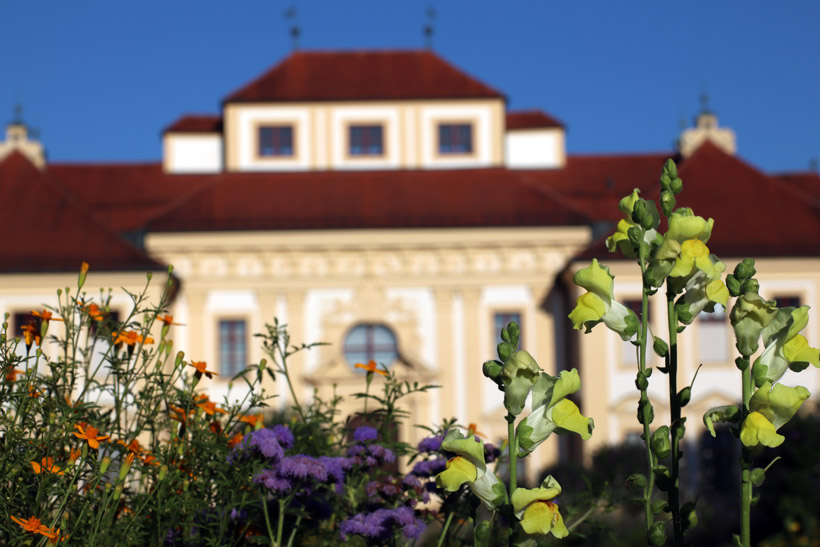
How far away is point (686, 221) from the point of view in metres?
3.62

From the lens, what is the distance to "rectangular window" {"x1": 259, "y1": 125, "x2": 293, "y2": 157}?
34000 mm

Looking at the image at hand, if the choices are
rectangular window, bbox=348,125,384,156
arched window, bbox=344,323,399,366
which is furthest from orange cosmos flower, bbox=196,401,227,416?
rectangular window, bbox=348,125,384,156

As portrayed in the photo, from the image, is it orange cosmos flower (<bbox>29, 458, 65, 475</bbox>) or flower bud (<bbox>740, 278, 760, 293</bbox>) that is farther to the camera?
orange cosmos flower (<bbox>29, 458, 65, 475</bbox>)

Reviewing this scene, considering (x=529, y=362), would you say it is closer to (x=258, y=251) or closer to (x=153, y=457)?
(x=153, y=457)

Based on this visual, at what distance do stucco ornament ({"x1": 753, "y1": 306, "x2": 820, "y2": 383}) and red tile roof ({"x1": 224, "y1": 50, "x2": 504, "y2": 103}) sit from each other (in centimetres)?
3119

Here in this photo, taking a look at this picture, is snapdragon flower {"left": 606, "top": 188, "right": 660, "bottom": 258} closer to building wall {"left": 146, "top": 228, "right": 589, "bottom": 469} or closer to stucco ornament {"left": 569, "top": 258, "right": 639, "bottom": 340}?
stucco ornament {"left": 569, "top": 258, "right": 639, "bottom": 340}

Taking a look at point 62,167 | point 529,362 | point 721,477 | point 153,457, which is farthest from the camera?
point 62,167

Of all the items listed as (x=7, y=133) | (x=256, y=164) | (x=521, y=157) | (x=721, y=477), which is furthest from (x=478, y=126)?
(x=7, y=133)

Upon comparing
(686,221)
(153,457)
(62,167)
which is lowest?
(153,457)

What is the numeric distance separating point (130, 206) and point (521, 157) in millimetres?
11024

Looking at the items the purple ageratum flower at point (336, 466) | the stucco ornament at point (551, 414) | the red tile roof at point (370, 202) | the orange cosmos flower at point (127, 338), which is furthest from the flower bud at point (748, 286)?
the red tile roof at point (370, 202)

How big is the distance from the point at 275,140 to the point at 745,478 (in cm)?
3138

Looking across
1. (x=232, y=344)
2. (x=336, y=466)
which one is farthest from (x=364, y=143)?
(x=336, y=466)

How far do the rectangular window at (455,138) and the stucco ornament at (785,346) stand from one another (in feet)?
101
